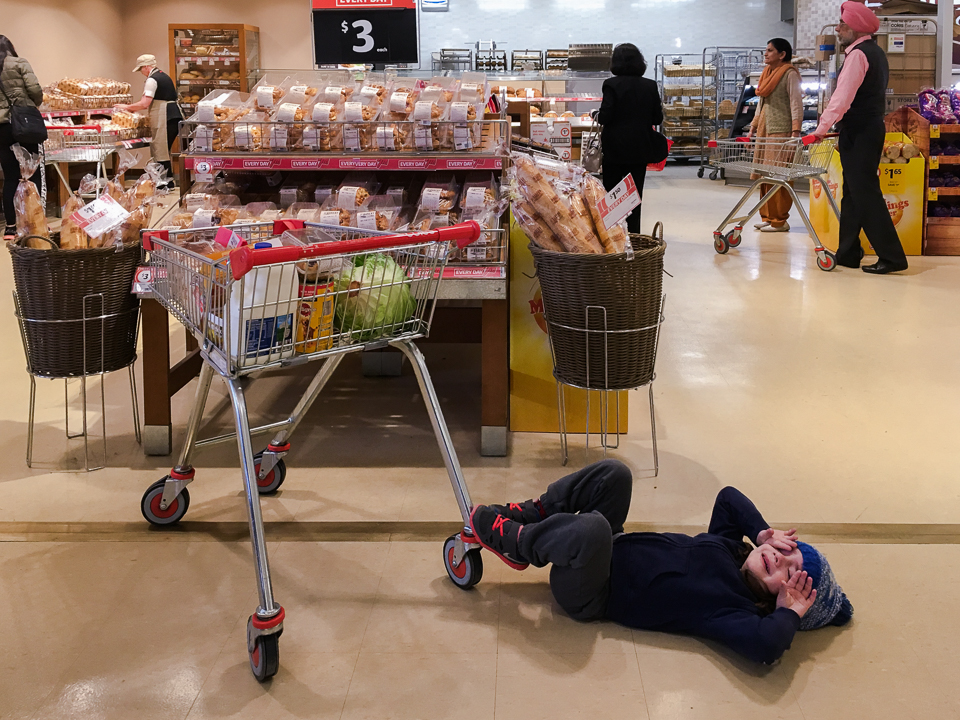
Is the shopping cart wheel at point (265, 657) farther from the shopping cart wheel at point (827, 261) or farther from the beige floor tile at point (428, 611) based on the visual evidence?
the shopping cart wheel at point (827, 261)

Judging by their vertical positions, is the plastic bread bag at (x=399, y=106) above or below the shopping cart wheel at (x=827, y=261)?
above

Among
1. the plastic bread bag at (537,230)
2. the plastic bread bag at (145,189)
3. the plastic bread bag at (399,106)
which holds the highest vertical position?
the plastic bread bag at (399,106)

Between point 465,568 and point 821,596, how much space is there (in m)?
0.87

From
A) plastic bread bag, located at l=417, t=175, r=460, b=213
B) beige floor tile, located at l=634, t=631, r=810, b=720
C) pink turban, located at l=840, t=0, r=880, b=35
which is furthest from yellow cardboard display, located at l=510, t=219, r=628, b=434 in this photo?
pink turban, located at l=840, t=0, r=880, b=35

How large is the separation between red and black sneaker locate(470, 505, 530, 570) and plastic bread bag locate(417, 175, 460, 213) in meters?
1.46

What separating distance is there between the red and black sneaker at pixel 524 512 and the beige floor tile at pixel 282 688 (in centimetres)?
55

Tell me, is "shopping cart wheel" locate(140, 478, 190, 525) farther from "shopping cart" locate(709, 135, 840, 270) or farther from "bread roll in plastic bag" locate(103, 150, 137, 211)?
"shopping cart" locate(709, 135, 840, 270)

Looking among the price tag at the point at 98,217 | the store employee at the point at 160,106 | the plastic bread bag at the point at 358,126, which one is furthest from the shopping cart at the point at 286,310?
the store employee at the point at 160,106

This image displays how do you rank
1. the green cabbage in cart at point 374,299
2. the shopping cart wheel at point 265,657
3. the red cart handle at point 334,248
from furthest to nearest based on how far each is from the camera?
the green cabbage in cart at point 374,299 < the shopping cart wheel at point 265,657 < the red cart handle at point 334,248

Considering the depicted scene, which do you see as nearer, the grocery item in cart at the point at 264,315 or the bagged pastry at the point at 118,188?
the grocery item in cart at the point at 264,315

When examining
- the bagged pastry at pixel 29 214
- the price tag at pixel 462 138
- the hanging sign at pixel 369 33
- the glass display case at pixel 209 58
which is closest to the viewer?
the bagged pastry at pixel 29 214

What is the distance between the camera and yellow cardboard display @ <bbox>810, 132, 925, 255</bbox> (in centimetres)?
725

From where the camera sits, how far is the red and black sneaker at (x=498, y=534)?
237cm

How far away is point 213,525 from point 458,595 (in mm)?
859
